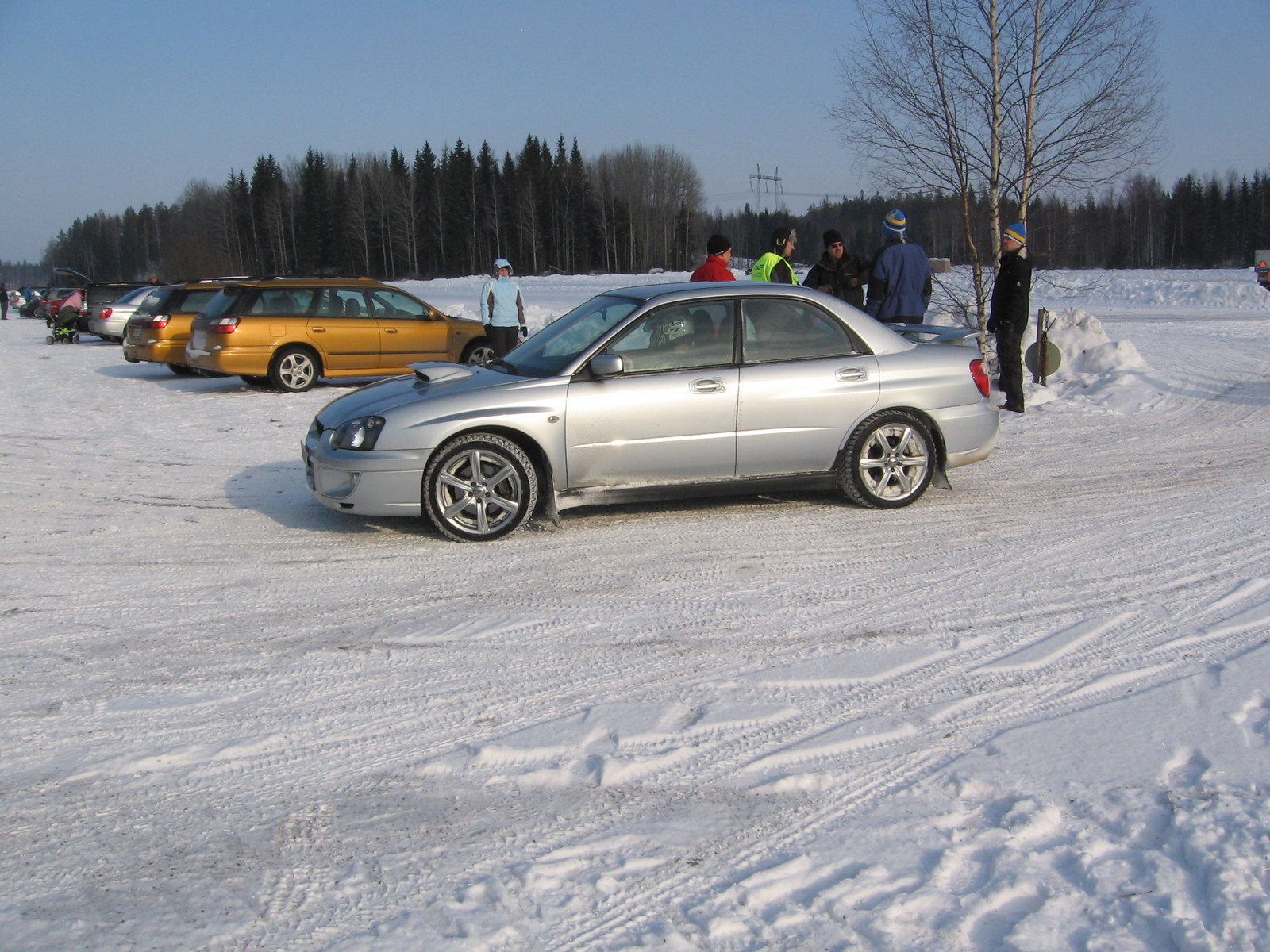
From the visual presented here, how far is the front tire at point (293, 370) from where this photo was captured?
47.8ft

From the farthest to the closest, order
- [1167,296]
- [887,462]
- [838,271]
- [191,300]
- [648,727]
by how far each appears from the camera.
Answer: [1167,296]
[191,300]
[838,271]
[887,462]
[648,727]

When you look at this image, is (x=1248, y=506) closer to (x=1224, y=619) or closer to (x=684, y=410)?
(x=1224, y=619)

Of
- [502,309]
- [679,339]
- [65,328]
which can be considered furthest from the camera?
[65,328]

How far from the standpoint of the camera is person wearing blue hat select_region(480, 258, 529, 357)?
13.1 meters

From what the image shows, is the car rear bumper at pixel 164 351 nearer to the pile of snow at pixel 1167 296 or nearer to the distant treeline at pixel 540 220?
the pile of snow at pixel 1167 296

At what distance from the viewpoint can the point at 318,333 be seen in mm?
14859

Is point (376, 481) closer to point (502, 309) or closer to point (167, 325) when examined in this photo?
point (502, 309)

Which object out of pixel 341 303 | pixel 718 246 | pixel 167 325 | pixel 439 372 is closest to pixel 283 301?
pixel 341 303

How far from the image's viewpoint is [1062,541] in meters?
6.32

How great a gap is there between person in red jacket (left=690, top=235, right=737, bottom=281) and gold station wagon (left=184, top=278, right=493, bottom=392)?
253 inches

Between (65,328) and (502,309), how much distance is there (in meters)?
18.7

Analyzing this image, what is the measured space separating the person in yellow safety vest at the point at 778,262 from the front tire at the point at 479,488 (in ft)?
12.8

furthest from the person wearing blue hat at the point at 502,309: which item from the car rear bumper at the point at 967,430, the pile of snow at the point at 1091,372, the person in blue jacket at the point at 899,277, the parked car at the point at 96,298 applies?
the parked car at the point at 96,298

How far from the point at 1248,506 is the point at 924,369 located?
236 centimetres
